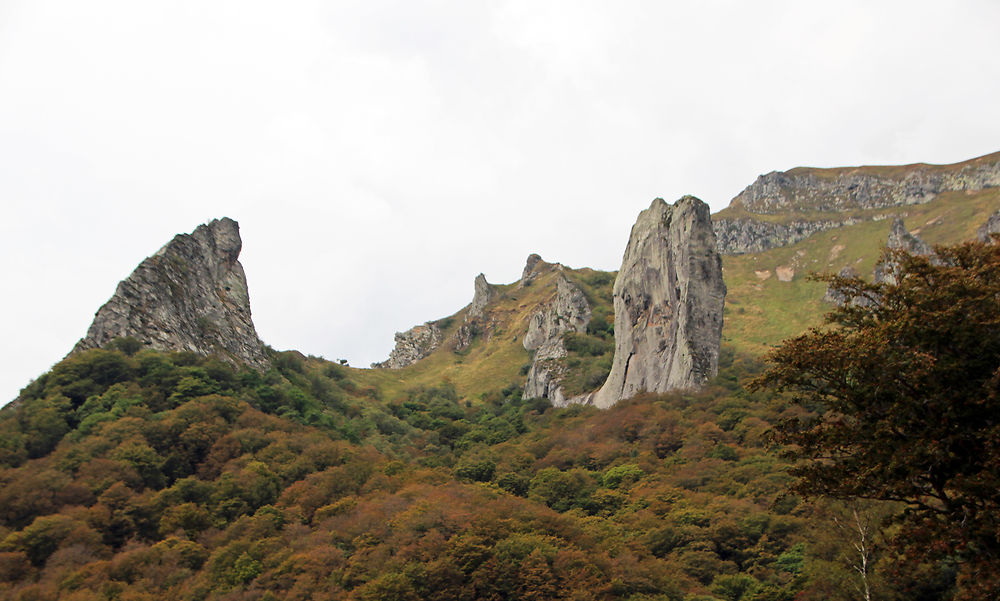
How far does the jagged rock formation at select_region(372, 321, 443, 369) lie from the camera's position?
15612cm

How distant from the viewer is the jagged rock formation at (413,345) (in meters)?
156

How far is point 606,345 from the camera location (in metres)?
114

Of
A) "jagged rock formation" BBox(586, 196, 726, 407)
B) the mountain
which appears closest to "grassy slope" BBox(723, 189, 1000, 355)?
the mountain

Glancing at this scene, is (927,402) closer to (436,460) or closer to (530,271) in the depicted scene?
(436,460)

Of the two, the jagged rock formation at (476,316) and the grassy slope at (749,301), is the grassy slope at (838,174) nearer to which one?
the grassy slope at (749,301)

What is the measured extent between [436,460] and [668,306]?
108 feet

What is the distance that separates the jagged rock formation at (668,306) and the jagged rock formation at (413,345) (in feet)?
219

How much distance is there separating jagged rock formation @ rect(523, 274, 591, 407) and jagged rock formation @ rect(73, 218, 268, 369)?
127 feet

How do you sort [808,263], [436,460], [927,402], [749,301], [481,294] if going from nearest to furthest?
1. [927,402]
2. [436,460]
3. [749,301]
4. [808,263]
5. [481,294]

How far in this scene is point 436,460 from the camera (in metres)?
75.4

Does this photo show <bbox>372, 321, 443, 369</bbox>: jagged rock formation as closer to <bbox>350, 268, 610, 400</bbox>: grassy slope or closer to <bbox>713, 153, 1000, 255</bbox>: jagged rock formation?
<bbox>350, 268, 610, 400</bbox>: grassy slope

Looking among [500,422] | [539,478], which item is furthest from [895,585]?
[500,422]

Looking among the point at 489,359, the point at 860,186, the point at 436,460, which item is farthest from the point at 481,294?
the point at 860,186

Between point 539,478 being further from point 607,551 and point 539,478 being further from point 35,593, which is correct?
point 35,593
